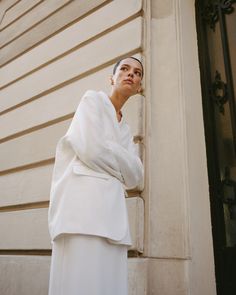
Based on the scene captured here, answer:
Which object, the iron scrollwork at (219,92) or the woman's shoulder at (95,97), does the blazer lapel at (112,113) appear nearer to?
the woman's shoulder at (95,97)

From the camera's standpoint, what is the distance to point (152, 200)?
286 cm

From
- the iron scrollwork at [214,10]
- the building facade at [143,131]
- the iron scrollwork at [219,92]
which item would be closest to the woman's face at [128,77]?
the building facade at [143,131]

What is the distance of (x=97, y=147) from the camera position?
1579 millimetres

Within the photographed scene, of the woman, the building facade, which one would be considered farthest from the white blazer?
the building facade

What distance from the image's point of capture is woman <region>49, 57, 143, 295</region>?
1.38 metres

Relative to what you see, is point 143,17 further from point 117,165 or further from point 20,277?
point 20,277

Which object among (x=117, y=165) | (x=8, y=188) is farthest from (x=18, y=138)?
(x=117, y=165)

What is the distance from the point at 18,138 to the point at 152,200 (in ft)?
9.36

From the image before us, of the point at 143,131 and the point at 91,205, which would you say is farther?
the point at 143,131

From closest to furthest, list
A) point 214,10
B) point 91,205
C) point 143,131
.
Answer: point 91,205, point 143,131, point 214,10

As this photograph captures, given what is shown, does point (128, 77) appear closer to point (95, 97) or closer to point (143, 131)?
point (95, 97)

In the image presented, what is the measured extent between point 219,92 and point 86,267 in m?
2.82

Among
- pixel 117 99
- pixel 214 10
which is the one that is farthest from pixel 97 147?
pixel 214 10

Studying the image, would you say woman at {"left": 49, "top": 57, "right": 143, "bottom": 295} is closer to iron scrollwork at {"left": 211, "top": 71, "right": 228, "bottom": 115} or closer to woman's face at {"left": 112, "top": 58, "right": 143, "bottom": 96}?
woman's face at {"left": 112, "top": 58, "right": 143, "bottom": 96}
